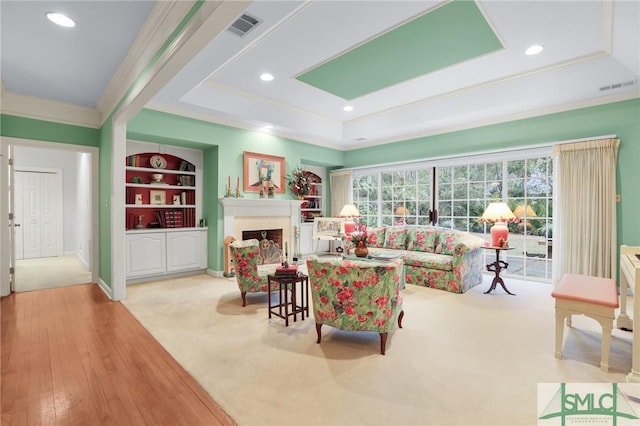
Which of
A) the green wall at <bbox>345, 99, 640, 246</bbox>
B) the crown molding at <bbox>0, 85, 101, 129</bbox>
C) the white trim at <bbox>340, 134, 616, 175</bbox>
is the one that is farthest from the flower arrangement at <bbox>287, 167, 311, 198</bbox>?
the crown molding at <bbox>0, 85, 101, 129</bbox>

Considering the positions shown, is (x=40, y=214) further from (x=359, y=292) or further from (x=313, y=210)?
(x=359, y=292)

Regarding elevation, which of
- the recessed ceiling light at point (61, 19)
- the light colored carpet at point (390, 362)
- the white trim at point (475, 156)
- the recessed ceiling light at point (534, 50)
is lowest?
the light colored carpet at point (390, 362)

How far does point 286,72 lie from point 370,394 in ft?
12.7

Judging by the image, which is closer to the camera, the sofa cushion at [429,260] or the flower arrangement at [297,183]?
the sofa cushion at [429,260]

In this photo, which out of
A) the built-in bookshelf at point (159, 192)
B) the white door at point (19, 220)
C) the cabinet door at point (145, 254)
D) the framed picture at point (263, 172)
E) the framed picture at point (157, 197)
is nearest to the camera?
the cabinet door at point (145, 254)

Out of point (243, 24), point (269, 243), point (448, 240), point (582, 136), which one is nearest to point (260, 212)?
point (269, 243)

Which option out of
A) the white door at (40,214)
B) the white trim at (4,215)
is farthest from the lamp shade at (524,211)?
the white door at (40,214)

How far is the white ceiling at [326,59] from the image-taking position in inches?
107

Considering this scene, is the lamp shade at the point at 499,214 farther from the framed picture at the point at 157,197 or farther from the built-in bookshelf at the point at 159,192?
the framed picture at the point at 157,197

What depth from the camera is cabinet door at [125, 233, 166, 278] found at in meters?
4.90

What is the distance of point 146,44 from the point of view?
2938 millimetres

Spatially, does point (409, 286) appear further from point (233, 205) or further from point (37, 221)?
point (37, 221)

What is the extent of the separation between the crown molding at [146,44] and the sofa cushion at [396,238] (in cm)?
459

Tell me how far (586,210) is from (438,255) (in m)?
2.14
